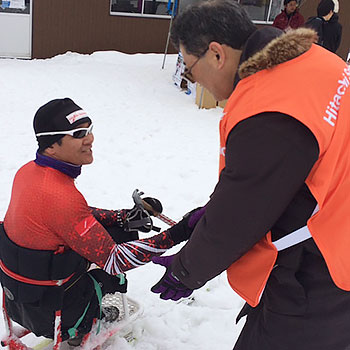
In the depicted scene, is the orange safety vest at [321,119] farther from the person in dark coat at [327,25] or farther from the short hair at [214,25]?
the person in dark coat at [327,25]

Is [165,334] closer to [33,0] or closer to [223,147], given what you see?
[223,147]

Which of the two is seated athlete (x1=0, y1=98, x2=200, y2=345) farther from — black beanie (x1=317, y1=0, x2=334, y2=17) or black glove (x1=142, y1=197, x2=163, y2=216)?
black beanie (x1=317, y1=0, x2=334, y2=17)

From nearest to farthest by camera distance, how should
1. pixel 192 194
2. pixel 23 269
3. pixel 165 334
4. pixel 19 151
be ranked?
pixel 23 269, pixel 165 334, pixel 192 194, pixel 19 151

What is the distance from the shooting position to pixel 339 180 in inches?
47.8

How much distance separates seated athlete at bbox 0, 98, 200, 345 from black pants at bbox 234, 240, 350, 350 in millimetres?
663

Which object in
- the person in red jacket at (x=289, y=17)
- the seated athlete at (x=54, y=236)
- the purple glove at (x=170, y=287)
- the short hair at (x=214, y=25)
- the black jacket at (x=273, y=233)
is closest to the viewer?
the black jacket at (x=273, y=233)

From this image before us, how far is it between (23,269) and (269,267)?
109 centimetres

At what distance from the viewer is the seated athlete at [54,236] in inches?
72.2

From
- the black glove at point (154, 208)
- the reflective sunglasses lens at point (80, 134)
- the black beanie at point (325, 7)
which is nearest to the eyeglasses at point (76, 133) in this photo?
the reflective sunglasses lens at point (80, 134)

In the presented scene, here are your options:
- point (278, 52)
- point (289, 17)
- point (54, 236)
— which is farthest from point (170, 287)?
point (289, 17)

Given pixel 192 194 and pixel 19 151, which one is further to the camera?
pixel 19 151

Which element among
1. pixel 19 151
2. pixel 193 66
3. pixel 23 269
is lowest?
pixel 19 151

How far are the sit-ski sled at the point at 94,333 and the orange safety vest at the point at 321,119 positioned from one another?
126 centimetres

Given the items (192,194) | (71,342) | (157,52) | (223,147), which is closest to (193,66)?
(223,147)
